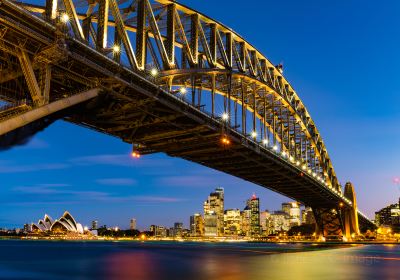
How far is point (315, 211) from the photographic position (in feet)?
378

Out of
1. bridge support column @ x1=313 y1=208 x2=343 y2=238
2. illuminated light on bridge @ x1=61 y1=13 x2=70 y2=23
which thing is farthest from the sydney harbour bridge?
bridge support column @ x1=313 y1=208 x2=343 y2=238

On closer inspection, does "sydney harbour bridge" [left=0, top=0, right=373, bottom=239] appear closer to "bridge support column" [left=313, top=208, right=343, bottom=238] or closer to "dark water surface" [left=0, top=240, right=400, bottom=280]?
"dark water surface" [left=0, top=240, right=400, bottom=280]

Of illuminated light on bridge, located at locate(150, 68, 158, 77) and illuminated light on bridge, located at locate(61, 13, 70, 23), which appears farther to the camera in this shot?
illuminated light on bridge, located at locate(150, 68, 158, 77)

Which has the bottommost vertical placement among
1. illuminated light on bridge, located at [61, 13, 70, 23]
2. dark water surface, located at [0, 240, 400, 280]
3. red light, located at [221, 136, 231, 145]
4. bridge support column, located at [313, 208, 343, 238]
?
dark water surface, located at [0, 240, 400, 280]

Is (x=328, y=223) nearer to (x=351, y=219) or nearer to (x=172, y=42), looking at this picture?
(x=351, y=219)

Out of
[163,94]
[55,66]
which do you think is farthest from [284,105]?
[55,66]

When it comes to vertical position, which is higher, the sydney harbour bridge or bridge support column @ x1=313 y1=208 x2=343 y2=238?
the sydney harbour bridge

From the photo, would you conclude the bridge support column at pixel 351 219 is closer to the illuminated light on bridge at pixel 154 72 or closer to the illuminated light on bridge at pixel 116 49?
the illuminated light on bridge at pixel 154 72

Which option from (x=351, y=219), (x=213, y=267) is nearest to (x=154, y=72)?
(x=213, y=267)

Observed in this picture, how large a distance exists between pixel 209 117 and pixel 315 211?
8169 centimetres

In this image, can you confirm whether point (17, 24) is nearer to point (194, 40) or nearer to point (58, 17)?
point (58, 17)

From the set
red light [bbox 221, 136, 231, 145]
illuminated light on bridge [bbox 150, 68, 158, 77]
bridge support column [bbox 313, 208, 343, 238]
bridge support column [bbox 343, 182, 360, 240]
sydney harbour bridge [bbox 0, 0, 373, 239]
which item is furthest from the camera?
bridge support column [bbox 343, 182, 360, 240]

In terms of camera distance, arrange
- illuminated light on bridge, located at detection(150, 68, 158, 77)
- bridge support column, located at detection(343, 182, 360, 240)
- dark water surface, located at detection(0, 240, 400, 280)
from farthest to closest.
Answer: bridge support column, located at detection(343, 182, 360, 240)
illuminated light on bridge, located at detection(150, 68, 158, 77)
dark water surface, located at detection(0, 240, 400, 280)

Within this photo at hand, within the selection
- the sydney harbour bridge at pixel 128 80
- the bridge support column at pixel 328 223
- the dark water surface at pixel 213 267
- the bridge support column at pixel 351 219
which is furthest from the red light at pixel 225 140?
the bridge support column at pixel 351 219
